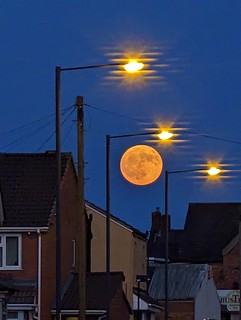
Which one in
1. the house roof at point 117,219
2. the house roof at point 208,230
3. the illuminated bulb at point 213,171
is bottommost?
the illuminated bulb at point 213,171

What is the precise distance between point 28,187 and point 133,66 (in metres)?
25.8

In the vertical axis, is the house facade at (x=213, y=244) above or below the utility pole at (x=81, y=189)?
Result: above

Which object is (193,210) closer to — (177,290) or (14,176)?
(177,290)

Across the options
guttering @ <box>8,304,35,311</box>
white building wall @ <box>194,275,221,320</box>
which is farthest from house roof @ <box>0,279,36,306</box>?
white building wall @ <box>194,275,221,320</box>

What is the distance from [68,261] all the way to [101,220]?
12432 mm

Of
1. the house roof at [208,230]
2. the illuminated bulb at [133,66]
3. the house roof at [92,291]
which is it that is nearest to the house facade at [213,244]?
the house roof at [208,230]

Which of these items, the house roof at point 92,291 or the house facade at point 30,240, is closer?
the house facade at point 30,240

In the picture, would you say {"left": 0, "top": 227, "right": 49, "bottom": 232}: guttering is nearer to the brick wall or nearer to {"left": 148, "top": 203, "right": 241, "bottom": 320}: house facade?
the brick wall

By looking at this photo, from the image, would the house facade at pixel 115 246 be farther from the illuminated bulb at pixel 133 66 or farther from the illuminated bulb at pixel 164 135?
the illuminated bulb at pixel 133 66

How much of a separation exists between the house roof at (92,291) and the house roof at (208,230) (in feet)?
163

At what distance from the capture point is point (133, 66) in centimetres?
2536

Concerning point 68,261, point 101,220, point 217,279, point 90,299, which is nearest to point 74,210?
point 68,261

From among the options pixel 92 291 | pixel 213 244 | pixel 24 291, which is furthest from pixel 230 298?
pixel 24 291

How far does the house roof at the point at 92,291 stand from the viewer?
47763 millimetres
